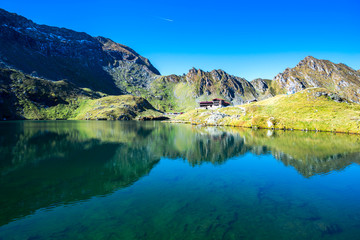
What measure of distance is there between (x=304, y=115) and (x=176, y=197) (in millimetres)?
111865

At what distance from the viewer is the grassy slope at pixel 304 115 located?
293ft

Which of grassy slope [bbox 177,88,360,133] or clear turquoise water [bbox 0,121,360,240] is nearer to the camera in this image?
clear turquoise water [bbox 0,121,360,240]

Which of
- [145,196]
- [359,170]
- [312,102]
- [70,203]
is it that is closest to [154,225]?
[145,196]

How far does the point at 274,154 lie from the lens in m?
47.1

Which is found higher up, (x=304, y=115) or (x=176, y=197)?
(x=304, y=115)

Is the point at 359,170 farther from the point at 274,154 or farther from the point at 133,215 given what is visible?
the point at 133,215

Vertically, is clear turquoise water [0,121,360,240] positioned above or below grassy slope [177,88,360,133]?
below

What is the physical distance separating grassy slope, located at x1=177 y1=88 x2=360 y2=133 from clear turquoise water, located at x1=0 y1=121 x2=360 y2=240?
201 ft

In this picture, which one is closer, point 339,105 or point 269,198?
point 269,198

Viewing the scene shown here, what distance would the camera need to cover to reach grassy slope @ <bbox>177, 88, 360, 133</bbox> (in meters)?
89.2

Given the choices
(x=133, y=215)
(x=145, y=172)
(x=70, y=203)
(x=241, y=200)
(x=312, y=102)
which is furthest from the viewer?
(x=312, y=102)

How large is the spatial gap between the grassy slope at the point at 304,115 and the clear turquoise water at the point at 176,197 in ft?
201

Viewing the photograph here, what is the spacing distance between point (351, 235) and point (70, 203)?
91.0ft

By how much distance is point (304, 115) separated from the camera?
105 m
